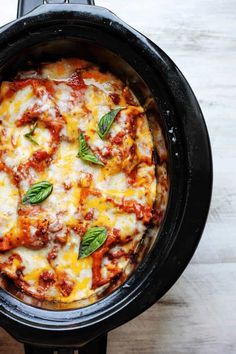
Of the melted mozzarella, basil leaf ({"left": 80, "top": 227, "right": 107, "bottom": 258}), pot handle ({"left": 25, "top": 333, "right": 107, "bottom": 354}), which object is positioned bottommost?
pot handle ({"left": 25, "top": 333, "right": 107, "bottom": 354})

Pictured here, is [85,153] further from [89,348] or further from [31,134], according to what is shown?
[89,348]

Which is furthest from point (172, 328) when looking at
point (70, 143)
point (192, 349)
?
point (70, 143)

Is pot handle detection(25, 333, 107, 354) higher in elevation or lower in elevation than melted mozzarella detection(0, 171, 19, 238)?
lower

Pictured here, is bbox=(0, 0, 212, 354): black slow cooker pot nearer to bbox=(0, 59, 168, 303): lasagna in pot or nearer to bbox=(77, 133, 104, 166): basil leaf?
bbox=(0, 59, 168, 303): lasagna in pot

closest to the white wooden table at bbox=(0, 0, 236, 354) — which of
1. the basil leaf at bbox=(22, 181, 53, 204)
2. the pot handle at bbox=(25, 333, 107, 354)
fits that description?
the pot handle at bbox=(25, 333, 107, 354)

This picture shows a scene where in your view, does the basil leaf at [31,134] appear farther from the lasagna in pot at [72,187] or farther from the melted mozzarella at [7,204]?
the melted mozzarella at [7,204]

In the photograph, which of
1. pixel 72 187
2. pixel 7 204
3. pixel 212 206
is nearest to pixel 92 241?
pixel 72 187
